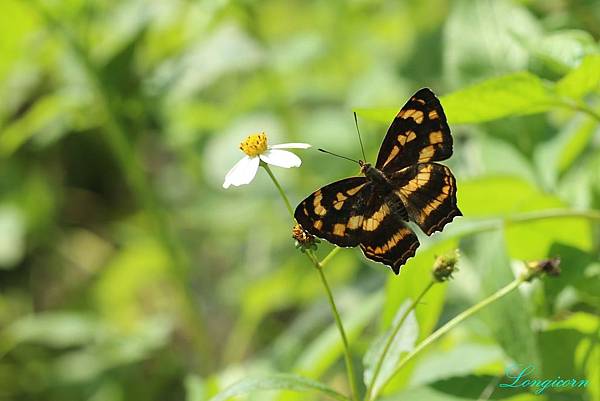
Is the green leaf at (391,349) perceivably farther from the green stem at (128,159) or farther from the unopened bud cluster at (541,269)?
the green stem at (128,159)

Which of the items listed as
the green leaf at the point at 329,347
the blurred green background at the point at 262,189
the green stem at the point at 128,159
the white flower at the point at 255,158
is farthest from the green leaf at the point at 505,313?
the green stem at the point at 128,159

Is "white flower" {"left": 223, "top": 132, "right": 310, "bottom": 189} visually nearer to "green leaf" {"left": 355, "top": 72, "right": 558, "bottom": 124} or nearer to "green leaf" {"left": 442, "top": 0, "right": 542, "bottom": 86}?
"green leaf" {"left": 355, "top": 72, "right": 558, "bottom": 124}

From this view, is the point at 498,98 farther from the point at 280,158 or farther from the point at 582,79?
the point at 280,158

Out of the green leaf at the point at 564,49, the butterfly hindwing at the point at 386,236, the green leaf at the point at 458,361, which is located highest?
the green leaf at the point at 564,49

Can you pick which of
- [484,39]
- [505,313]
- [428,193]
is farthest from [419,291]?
[484,39]

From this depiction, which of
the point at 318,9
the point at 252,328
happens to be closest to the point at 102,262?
the point at 252,328

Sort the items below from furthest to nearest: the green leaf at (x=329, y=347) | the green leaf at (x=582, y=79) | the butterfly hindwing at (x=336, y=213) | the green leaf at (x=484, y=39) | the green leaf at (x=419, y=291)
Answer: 1. the green leaf at (x=484, y=39)
2. the green leaf at (x=329, y=347)
3. the green leaf at (x=419, y=291)
4. the green leaf at (x=582, y=79)
5. the butterfly hindwing at (x=336, y=213)

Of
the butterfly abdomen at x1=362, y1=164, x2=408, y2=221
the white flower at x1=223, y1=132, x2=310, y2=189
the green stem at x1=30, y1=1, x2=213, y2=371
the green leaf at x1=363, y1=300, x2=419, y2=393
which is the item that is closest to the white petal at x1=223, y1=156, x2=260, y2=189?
the white flower at x1=223, y1=132, x2=310, y2=189

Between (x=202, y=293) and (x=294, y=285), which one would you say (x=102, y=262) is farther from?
(x=294, y=285)
